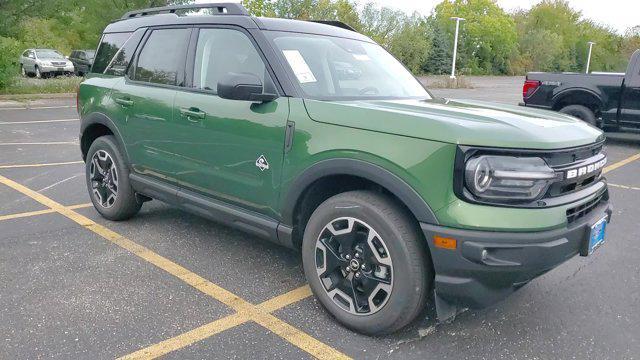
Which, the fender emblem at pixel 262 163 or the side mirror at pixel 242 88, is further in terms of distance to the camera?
the fender emblem at pixel 262 163

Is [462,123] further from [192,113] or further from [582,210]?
[192,113]

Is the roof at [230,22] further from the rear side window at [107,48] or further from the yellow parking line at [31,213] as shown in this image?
the yellow parking line at [31,213]

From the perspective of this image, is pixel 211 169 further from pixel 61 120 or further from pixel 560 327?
pixel 61 120

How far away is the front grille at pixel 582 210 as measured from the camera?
257cm

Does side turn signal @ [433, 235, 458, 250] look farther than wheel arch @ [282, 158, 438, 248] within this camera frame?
No

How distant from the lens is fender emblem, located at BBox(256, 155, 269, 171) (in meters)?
3.19

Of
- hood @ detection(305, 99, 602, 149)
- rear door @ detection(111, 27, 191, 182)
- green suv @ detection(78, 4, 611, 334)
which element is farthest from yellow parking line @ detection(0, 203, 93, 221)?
hood @ detection(305, 99, 602, 149)

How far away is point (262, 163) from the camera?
3.21m

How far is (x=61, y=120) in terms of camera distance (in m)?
12.1

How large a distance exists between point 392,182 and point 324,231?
562 millimetres

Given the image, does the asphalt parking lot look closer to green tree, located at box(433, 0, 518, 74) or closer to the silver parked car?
the silver parked car

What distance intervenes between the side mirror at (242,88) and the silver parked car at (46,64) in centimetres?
2608

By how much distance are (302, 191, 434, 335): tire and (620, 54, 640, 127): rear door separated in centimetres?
852

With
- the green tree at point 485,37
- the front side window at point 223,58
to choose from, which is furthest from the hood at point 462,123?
the green tree at point 485,37
